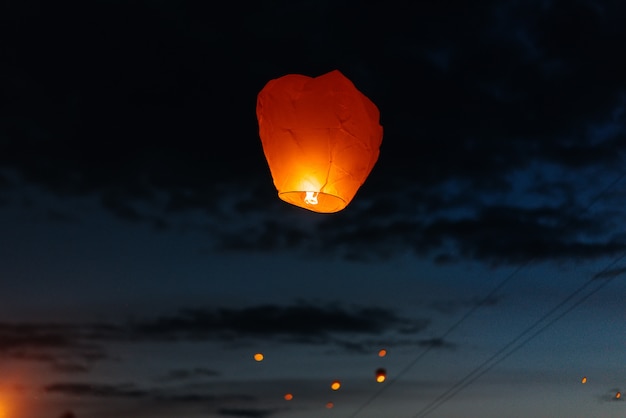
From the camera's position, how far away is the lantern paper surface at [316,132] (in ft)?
13.4

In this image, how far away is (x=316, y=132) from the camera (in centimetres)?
409

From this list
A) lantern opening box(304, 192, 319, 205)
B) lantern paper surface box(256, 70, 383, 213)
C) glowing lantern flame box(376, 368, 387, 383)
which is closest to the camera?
lantern paper surface box(256, 70, 383, 213)

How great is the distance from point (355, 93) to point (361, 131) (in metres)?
0.20

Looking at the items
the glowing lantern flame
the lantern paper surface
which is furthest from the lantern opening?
the glowing lantern flame

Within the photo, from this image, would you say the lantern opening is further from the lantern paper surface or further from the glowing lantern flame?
the glowing lantern flame

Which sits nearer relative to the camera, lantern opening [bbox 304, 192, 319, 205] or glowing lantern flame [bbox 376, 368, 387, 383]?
lantern opening [bbox 304, 192, 319, 205]

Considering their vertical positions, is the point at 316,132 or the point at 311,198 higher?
the point at 316,132

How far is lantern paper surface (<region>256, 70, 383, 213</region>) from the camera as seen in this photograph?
4090 mm

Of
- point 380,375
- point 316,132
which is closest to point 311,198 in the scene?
point 316,132

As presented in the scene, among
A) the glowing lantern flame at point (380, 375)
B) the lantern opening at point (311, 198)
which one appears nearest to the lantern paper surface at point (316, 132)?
the lantern opening at point (311, 198)

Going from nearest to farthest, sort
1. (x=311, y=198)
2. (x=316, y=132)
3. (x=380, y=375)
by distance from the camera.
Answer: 1. (x=316, y=132)
2. (x=311, y=198)
3. (x=380, y=375)

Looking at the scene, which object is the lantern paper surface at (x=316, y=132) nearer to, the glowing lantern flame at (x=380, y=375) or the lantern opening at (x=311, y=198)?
the lantern opening at (x=311, y=198)

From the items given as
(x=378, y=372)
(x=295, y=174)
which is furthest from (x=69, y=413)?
(x=378, y=372)

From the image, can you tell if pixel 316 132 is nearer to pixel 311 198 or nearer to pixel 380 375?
pixel 311 198
